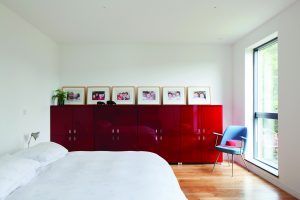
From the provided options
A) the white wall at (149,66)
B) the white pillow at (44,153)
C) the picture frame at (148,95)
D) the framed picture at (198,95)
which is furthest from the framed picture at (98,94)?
the white pillow at (44,153)

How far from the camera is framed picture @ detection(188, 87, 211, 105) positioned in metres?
5.08

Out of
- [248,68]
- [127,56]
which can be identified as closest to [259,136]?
[248,68]

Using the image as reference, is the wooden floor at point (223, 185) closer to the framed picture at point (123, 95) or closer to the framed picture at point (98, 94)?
the framed picture at point (123, 95)

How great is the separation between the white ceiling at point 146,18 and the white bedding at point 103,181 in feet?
7.02

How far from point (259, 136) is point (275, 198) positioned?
5.35 ft

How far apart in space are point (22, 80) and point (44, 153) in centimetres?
154

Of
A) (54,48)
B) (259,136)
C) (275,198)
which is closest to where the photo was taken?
(275,198)

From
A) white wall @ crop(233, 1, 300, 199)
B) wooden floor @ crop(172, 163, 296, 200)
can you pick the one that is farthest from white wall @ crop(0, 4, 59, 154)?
white wall @ crop(233, 1, 300, 199)

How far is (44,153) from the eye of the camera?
2645mm

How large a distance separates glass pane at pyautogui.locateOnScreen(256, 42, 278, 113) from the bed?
2653 millimetres

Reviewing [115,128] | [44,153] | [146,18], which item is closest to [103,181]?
[44,153]

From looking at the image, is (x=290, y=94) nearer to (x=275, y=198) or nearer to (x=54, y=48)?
(x=275, y=198)

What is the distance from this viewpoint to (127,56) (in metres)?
5.14

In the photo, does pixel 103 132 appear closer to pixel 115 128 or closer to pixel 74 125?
pixel 115 128
